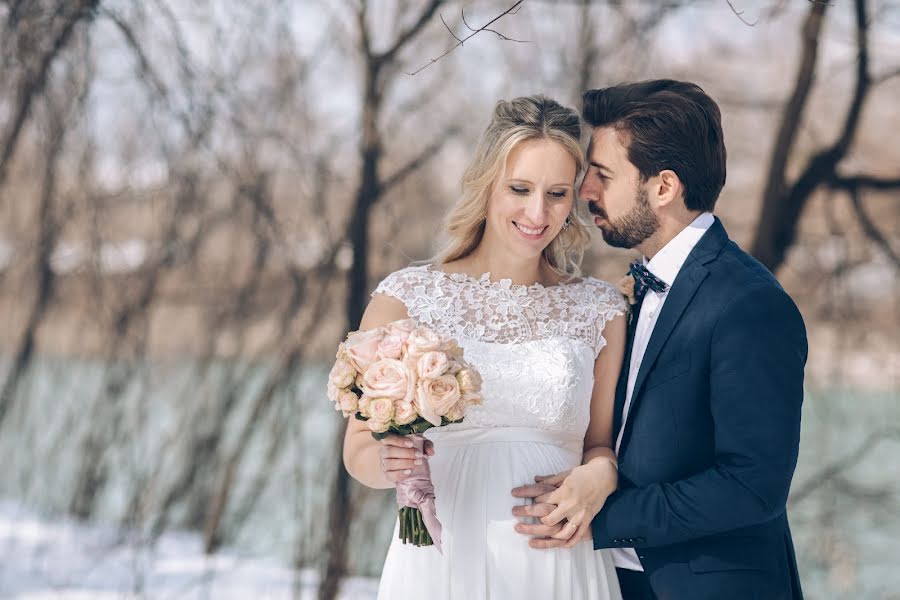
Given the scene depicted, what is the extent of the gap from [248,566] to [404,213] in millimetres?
1918

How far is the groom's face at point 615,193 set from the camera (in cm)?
271

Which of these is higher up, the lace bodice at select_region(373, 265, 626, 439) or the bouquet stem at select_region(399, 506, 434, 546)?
the lace bodice at select_region(373, 265, 626, 439)

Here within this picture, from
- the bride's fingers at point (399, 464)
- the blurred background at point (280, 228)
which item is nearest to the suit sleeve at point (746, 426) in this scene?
the bride's fingers at point (399, 464)

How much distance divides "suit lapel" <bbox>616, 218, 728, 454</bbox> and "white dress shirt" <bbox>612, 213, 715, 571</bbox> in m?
0.03

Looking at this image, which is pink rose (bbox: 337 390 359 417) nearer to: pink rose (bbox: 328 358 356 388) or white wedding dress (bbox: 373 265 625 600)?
pink rose (bbox: 328 358 356 388)

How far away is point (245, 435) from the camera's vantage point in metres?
4.89

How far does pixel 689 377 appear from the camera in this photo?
2457mm

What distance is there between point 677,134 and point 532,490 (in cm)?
100

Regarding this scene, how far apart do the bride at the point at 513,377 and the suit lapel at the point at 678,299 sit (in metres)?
0.21

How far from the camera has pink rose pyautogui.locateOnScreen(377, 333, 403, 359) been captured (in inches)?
90.3

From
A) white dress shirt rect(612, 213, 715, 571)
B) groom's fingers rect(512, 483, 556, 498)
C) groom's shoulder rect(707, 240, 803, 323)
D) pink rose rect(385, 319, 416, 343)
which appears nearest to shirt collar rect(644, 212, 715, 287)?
white dress shirt rect(612, 213, 715, 571)

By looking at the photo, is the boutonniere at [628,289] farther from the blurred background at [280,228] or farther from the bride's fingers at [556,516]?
the blurred background at [280,228]

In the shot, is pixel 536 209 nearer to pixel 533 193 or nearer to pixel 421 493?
pixel 533 193

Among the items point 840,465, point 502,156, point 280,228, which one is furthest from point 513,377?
point 840,465
